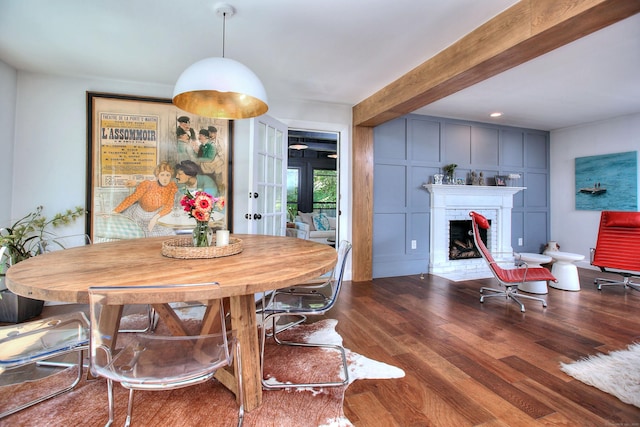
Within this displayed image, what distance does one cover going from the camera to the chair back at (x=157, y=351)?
97 centimetres

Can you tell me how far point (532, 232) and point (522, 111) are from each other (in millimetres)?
2168

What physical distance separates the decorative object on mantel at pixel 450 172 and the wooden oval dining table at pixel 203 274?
3.33m

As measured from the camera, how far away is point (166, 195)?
3262 mm

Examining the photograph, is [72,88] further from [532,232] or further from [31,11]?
[532,232]

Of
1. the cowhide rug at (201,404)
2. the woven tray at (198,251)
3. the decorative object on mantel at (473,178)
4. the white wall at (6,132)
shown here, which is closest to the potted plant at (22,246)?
the white wall at (6,132)

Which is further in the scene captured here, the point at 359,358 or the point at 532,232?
the point at 532,232

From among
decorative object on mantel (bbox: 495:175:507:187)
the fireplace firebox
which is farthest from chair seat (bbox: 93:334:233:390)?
decorative object on mantel (bbox: 495:175:507:187)

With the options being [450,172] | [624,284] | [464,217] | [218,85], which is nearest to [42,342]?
[218,85]

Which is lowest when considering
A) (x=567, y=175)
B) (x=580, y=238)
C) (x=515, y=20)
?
(x=580, y=238)

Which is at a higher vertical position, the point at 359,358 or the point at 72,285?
the point at 72,285

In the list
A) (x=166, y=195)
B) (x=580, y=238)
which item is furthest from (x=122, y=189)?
(x=580, y=238)

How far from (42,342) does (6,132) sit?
8.28ft

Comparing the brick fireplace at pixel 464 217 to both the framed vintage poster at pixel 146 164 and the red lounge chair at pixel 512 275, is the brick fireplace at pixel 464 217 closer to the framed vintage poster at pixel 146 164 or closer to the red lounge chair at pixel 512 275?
the red lounge chair at pixel 512 275

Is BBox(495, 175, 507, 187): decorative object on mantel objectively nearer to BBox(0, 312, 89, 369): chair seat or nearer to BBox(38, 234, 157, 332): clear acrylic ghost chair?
BBox(38, 234, 157, 332): clear acrylic ghost chair
